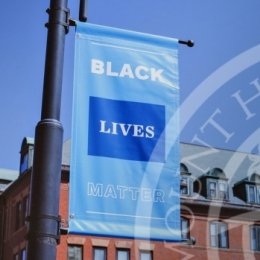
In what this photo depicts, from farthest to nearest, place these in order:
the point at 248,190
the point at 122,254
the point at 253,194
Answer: the point at 253,194 → the point at 248,190 → the point at 122,254

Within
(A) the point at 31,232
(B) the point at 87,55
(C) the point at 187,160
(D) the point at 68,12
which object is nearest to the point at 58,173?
(A) the point at 31,232

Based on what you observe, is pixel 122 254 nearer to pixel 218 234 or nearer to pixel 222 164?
pixel 218 234

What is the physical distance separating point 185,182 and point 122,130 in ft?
112

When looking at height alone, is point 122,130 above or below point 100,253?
below

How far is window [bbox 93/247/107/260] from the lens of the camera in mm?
36406

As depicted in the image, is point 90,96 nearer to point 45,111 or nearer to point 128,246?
point 45,111

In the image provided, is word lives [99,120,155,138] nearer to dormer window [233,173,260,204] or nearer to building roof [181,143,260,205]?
building roof [181,143,260,205]

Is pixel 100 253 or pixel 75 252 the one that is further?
pixel 100 253

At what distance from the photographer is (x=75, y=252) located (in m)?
36.1

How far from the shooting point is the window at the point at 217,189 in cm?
4112

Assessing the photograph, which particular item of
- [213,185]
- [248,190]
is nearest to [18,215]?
[213,185]

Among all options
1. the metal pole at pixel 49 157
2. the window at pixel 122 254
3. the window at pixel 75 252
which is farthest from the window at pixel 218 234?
the metal pole at pixel 49 157

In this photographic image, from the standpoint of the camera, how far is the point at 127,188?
6.63 metres

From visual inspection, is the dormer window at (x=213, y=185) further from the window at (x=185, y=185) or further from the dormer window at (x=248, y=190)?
the dormer window at (x=248, y=190)
